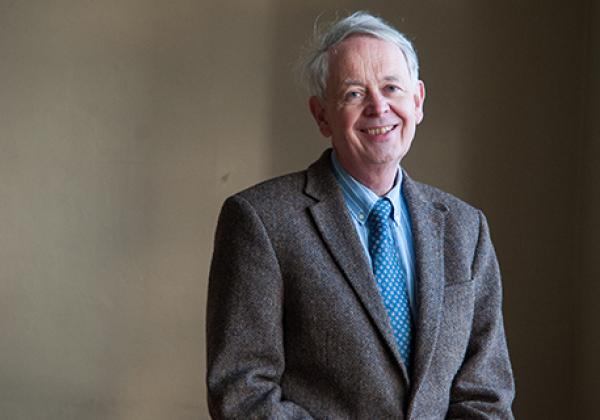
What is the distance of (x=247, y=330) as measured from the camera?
69.5 inches

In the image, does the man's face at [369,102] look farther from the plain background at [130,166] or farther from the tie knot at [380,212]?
the plain background at [130,166]

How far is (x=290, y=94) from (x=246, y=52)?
198 millimetres

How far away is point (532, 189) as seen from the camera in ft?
9.27

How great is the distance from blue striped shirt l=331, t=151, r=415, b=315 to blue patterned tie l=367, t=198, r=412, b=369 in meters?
0.01

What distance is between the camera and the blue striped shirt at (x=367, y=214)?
1.90m

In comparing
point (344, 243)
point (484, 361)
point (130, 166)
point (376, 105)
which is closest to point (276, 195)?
point (344, 243)

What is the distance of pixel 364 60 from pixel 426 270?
0.46 metres

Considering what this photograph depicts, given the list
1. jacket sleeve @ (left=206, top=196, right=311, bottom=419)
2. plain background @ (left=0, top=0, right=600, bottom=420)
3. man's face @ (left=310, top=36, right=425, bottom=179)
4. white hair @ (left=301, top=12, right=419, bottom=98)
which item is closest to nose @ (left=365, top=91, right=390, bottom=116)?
man's face @ (left=310, top=36, right=425, bottom=179)

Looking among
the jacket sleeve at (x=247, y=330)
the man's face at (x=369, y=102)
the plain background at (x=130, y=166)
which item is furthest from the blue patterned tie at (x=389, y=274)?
the plain background at (x=130, y=166)

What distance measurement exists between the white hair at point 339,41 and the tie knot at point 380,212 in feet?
0.87

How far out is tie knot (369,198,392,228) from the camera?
6.24 ft

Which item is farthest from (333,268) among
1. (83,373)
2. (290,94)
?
(83,373)

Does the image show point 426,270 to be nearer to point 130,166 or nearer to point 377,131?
point 377,131

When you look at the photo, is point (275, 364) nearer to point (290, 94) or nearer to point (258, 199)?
point (258, 199)
